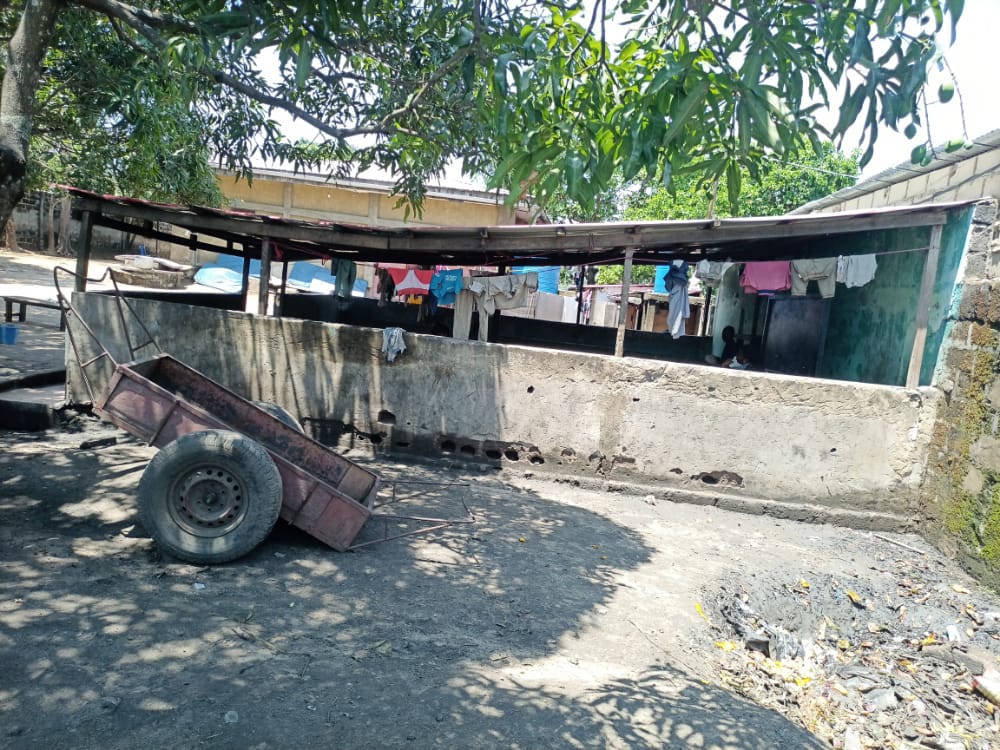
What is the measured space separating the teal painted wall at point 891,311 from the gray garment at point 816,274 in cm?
75

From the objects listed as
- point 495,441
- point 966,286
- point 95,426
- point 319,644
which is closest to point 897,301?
point 966,286

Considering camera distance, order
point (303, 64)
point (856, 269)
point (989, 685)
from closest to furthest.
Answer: point (303, 64)
point (989, 685)
point (856, 269)

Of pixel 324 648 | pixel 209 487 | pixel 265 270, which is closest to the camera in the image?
pixel 324 648

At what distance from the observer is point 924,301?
23.9ft

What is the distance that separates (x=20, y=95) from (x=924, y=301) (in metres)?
8.18

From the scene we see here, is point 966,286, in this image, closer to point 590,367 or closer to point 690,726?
point 590,367

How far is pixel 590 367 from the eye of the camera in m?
7.72

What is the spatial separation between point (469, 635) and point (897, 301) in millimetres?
7636

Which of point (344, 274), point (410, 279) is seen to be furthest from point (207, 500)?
point (410, 279)

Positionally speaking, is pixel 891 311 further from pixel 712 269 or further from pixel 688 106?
pixel 688 106

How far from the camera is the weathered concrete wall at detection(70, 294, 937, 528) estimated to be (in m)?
7.32

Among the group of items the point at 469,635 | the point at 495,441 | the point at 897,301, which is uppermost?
the point at 897,301

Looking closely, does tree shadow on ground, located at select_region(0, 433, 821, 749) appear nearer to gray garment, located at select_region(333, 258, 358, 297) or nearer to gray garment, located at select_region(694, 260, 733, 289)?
gray garment, located at select_region(694, 260, 733, 289)

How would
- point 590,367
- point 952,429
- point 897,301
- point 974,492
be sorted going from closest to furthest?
point 974,492
point 952,429
point 590,367
point 897,301
